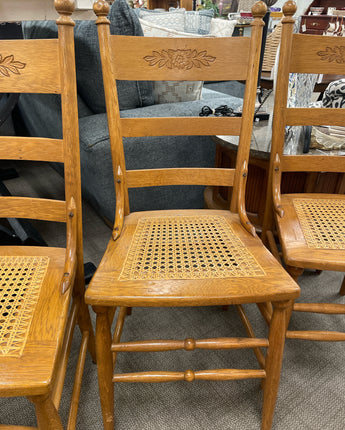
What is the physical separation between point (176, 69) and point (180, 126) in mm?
163

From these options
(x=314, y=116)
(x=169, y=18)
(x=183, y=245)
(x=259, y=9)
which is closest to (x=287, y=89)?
(x=314, y=116)

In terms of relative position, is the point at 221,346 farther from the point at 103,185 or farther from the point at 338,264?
the point at 103,185

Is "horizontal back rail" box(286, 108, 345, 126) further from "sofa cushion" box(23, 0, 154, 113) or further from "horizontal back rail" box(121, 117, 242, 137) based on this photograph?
"sofa cushion" box(23, 0, 154, 113)

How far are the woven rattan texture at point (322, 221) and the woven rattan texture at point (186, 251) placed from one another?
0.72ft

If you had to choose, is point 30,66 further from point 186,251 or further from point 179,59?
point 186,251

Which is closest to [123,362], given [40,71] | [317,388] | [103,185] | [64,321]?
[64,321]

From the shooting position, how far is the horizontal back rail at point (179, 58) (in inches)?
35.6

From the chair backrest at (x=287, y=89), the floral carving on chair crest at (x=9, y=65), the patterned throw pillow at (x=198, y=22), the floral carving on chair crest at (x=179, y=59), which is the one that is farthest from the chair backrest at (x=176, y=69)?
the patterned throw pillow at (x=198, y=22)

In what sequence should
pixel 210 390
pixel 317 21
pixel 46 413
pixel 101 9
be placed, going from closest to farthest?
pixel 46 413 → pixel 101 9 → pixel 210 390 → pixel 317 21

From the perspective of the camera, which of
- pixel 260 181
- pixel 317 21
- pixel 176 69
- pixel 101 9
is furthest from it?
pixel 317 21

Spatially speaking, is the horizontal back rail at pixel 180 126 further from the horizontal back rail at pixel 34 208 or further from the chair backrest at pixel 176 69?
the horizontal back rail at pixel 34 208

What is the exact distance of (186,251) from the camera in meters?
0.87

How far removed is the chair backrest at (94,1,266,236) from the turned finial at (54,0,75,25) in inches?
6.4

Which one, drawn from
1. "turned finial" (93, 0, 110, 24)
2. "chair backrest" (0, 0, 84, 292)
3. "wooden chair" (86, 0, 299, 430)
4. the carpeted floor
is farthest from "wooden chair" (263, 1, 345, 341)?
"chair backrest" (0, 0, 84, 292)
